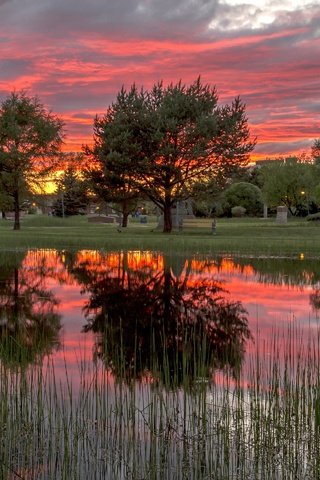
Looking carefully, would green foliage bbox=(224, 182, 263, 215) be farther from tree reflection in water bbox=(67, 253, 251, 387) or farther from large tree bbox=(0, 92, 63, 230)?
tree reflection in water bbox=(67, 253, 251, 387)

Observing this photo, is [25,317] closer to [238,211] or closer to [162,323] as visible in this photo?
[162,323]

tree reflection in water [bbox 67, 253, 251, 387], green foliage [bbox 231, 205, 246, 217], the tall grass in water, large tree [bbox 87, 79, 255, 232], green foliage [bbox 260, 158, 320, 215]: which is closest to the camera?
the tall grass in water

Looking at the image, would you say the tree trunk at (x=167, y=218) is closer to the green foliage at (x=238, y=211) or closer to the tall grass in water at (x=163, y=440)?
the green foliage at (x=238, y=211)

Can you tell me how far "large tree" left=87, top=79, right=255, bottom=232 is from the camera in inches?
2295

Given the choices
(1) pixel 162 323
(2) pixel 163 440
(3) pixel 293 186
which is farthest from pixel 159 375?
(3) pixel 293 186

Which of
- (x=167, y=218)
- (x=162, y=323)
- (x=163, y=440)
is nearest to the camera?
(x=163, y=440)

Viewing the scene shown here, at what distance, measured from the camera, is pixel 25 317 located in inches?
684

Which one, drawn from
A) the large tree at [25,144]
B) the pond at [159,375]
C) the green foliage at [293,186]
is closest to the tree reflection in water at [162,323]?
the pond at [159,375]

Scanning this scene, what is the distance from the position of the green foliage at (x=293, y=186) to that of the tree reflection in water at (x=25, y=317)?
79.2m

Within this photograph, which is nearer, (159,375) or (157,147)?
(159,375)

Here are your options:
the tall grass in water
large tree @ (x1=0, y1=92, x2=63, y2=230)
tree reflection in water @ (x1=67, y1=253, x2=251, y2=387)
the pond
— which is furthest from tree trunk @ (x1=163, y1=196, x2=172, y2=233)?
the tall grass in water

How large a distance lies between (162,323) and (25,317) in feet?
12.7

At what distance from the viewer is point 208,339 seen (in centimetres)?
1449

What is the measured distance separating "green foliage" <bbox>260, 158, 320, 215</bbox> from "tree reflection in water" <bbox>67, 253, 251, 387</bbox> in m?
77.3
